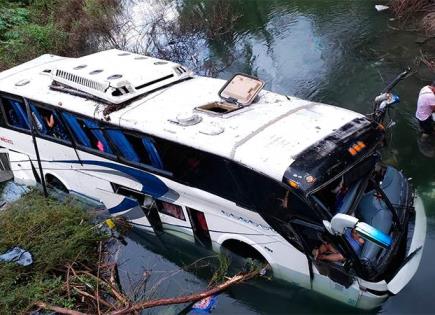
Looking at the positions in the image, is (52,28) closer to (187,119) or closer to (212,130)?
(187,119)

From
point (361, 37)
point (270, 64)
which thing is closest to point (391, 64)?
point (361, 37)

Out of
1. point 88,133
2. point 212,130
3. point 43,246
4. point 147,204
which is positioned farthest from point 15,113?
point 212,130

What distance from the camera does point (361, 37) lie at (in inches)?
542

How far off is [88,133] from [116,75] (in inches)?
39.2

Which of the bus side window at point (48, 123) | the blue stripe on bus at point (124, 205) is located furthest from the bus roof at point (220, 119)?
the blue stripe on bus at point (124, 205)

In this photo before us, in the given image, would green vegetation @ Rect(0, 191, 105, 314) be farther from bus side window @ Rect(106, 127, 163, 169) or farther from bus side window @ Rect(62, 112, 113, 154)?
bus side window @ Rect(106, 127, 163, 169)

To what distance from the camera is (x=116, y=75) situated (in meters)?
7.32

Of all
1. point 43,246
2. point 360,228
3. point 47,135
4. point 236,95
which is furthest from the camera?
point 47,135

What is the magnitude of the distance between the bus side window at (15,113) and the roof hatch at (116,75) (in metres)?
0.86

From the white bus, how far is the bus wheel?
43 centimetres

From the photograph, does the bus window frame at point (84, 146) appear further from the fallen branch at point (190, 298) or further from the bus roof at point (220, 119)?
the fallen branch at point (190, 298)

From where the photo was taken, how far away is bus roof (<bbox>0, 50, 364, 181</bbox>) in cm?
574

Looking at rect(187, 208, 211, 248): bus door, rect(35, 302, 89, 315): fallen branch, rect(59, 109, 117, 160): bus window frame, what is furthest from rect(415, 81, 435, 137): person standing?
rect(35, 302, 89, 315): fallen branch

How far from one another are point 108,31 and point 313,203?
11.1 metres
